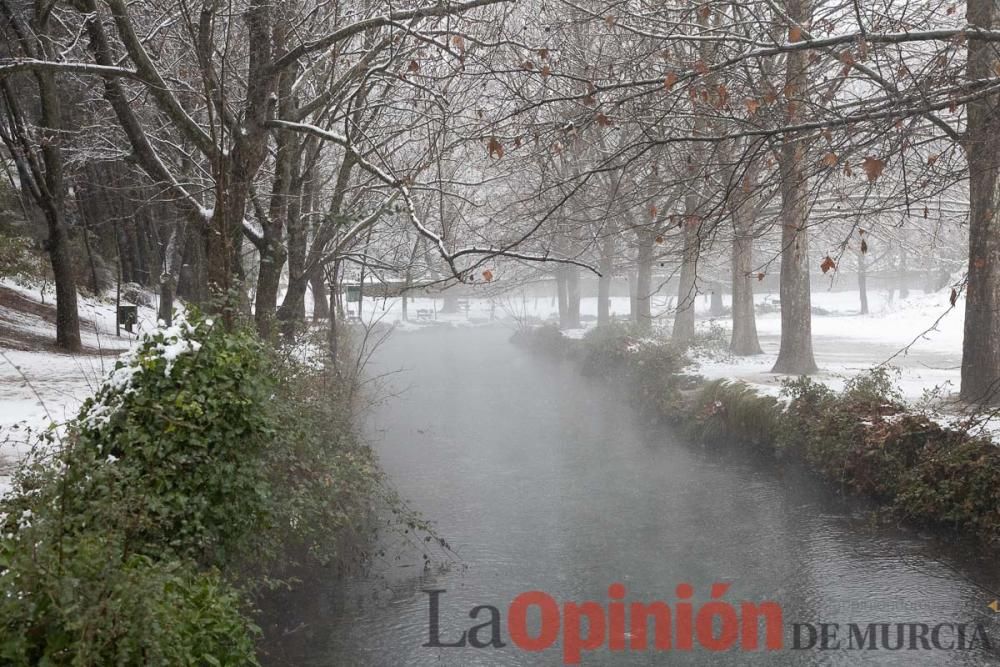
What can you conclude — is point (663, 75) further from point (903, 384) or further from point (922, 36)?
point (903, 384)

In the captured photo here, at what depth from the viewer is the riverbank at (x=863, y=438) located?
Result: 8.66 metres

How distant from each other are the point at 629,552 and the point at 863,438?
345 centimetres

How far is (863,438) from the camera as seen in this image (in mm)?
10367

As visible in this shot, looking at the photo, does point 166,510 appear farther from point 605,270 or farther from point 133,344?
point 605,270

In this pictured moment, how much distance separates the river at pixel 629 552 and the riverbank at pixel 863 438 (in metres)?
0.32

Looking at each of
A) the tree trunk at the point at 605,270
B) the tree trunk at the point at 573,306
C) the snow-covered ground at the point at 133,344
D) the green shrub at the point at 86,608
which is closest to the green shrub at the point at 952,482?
the snow-covered ground at the point at 133,344

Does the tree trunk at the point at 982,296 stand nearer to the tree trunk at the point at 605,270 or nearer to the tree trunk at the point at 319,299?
the tree trunk at the point at 319,299

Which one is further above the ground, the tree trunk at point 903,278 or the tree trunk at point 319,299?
the tree trunk at point 903,278

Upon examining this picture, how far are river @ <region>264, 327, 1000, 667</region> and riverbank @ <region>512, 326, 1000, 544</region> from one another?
0.32 meters

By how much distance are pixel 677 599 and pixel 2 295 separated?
15.8 metres

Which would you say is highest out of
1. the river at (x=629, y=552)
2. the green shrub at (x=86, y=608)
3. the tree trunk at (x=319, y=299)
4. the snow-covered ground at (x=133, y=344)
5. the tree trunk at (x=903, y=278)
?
the tree trunk at (x=903, y=278)

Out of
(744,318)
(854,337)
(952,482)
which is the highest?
(744,318)

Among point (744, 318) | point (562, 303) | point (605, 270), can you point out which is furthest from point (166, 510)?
point (562, 303)

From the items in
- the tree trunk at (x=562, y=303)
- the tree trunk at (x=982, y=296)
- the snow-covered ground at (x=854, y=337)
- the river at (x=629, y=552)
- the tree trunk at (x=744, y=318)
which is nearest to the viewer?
the river at (x=629, y=552)
